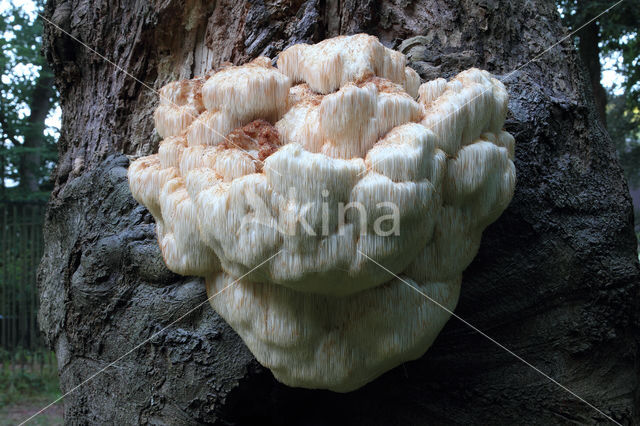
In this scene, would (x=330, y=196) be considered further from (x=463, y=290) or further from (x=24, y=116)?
(x=24, y=116)

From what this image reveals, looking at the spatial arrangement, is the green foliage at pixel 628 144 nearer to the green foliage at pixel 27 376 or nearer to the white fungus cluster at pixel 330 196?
the white fungus cluster at pixel 330 196

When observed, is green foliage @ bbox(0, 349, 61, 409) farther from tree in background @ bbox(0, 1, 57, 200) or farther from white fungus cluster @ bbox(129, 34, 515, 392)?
white fungus cluster @ bbox(129, 34, 515, 392)

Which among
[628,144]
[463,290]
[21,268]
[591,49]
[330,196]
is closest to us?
[330,196]

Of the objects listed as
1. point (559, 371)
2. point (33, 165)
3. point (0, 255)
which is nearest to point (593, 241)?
point (559, 371)

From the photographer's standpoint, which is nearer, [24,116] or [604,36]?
[604,36]

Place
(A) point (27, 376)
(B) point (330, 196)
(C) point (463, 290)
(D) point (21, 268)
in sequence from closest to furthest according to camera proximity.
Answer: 1. (B) point (330, 196)
2. (C) point (463, 290)
3. (A) point (27, 376)
4. (D) point (21, 268)

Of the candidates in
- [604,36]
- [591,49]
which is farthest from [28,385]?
[604,36]

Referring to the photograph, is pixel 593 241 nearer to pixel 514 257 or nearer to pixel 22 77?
pixel 514 257
